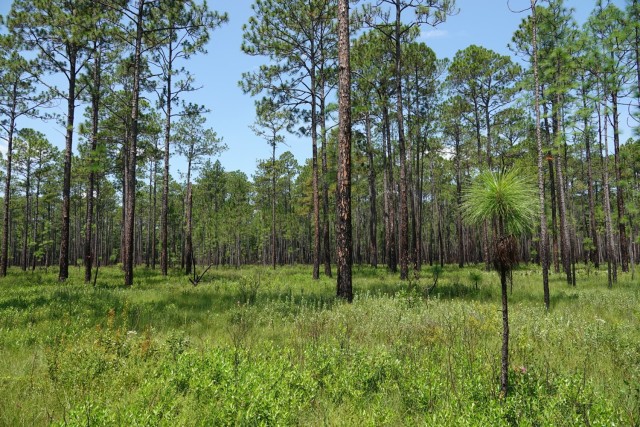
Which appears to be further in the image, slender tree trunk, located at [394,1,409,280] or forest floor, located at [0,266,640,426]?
slender tree trunk, located at [394,1,409,280]

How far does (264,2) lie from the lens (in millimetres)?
16297

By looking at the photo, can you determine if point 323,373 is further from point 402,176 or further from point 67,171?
point 67,171

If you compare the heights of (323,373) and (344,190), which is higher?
(344,190)

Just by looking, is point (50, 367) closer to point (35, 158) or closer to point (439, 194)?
point (35, 158)

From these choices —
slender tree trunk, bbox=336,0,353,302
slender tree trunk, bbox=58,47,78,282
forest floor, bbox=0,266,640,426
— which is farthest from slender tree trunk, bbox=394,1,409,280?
slender tree trunk, bbox=58,47,78,282

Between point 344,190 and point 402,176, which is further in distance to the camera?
point 402,176

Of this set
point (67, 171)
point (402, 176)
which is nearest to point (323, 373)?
point (402, 176)

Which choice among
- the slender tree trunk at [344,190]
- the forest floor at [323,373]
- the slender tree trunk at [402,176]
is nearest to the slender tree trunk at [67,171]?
the forest floor at [323,373]

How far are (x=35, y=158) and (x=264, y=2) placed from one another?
27.8m

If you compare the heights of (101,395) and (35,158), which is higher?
(35,158)

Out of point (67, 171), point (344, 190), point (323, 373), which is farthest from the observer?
point (67, 171)

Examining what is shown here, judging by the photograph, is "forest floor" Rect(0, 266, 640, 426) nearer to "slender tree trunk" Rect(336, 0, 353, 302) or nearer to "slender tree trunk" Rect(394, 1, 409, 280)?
"slender tree trunk" Rect(336, 0, 353, 302)

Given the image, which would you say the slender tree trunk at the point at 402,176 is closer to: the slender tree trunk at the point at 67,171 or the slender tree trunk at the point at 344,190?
the slender tree trunk at the point at 344,190

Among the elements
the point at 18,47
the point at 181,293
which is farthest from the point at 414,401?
the point at 18,47
